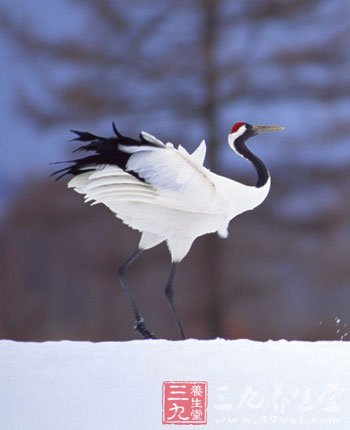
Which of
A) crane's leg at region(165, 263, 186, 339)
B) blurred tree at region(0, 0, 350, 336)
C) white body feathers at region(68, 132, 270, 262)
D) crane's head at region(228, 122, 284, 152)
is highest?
blurred tree at region(0, 0, 350, 336)

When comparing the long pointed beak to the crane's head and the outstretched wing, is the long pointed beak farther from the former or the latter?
the outstretched wing

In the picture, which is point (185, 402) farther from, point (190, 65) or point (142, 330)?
point (190, 65)

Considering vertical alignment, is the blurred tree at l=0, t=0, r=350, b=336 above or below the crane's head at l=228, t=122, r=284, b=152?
above

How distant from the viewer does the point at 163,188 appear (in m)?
3.09

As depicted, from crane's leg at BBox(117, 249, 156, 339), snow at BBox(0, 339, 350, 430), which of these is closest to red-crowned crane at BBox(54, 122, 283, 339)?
crane's leg at BBox(117, 249, 156, 339)

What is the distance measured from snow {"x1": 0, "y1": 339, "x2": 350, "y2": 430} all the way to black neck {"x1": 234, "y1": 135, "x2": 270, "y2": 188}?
18.0 inches

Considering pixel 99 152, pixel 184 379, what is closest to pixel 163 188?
pixel 99 152

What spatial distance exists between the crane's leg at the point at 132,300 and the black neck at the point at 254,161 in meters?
0.39

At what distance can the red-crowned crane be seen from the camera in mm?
3090

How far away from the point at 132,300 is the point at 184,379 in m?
0.28

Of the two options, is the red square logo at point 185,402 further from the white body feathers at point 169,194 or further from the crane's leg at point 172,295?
the white body feathers at point 169,194

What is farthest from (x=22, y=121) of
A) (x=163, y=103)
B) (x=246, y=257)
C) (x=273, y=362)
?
(x=273, y=362)

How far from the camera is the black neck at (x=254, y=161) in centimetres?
317

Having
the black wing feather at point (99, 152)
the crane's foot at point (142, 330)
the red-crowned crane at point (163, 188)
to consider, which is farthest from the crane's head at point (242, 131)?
the crane's foot at point (142, 330)
